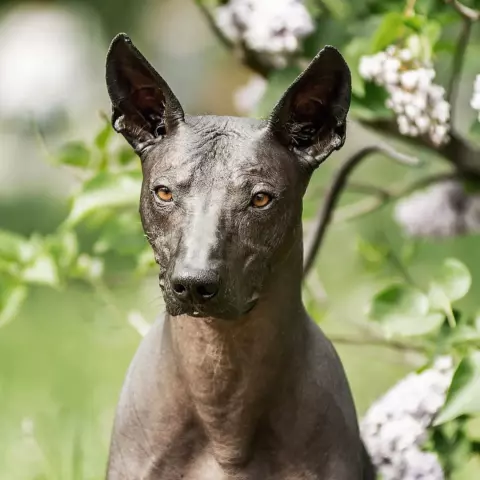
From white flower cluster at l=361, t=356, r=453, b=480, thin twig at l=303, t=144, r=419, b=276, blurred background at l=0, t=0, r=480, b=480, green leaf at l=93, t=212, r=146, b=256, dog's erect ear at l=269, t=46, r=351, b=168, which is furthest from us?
blurred background at l=0, t=0, r=480, b=480

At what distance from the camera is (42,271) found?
1662mm

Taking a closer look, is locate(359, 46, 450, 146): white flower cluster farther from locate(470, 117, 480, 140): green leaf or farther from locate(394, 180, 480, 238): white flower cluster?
locate(394, 180, 480, 238): white flower cluster

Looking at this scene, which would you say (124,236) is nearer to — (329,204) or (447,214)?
(329,204)

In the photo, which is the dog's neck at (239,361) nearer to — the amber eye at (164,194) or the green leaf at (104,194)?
the amber eye at (164,194)

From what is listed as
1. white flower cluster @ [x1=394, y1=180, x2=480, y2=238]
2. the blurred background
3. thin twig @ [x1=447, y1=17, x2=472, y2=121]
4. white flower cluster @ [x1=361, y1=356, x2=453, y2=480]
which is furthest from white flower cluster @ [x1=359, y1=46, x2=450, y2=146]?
white flower cluster @ [x1=394, y1=180, x2=480, y2=238]

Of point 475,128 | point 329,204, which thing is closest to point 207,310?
point 329,204

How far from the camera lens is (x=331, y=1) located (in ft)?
5.53

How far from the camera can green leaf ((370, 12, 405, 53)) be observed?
1479mm

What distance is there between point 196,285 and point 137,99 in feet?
0.93

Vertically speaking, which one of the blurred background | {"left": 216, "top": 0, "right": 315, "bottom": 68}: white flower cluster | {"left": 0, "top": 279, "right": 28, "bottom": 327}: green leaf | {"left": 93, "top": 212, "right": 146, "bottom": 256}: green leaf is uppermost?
{"left": 216, "top": 0, "right": 315, "bottom": 68}: white flower cluster

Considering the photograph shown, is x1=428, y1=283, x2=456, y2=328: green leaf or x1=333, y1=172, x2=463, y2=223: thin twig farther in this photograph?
x1=333, y1=172, x2=463, y2=223: thin twig

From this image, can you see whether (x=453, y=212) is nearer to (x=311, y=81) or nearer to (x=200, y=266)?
(x=311, y=81)

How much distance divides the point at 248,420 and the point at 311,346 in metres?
0.12

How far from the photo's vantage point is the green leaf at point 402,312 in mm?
1391
